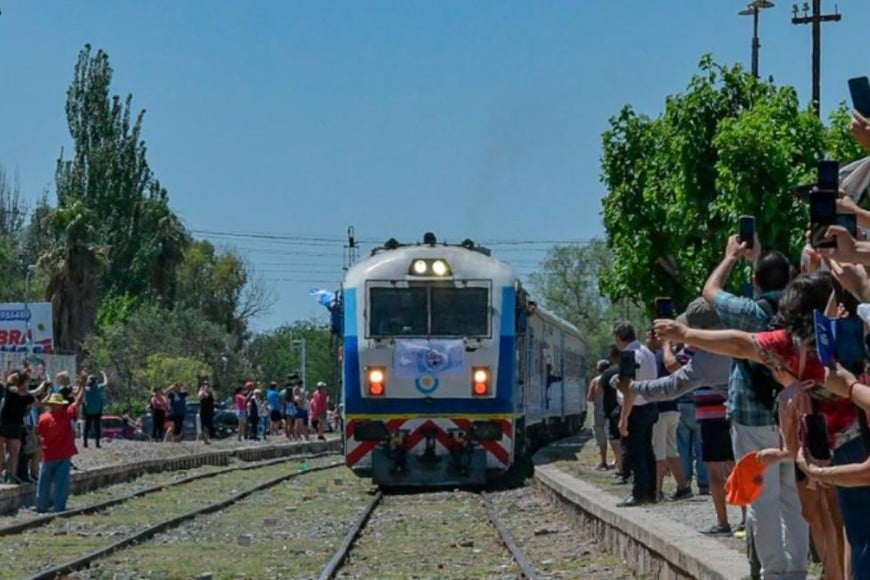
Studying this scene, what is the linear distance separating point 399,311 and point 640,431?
29.5 feet

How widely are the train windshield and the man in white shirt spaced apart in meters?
7.91

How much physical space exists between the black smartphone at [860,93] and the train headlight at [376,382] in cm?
1671

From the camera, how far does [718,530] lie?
1294cm

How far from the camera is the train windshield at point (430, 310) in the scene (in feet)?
78.9

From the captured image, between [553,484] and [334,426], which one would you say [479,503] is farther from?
[334,426]

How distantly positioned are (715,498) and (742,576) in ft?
9.88

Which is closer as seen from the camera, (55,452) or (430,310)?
(55,452)

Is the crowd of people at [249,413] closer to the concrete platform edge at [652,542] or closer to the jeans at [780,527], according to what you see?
the concrete platform edge at [652,542]

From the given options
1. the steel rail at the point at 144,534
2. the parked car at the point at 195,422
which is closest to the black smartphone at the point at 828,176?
the steel rail at the point at 144,534

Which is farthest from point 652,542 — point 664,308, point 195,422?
point 195,422

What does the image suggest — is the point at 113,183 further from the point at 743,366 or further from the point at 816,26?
the point at 743,366

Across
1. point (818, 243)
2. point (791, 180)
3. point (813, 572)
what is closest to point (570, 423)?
point (791, 180)

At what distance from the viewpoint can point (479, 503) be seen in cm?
2359

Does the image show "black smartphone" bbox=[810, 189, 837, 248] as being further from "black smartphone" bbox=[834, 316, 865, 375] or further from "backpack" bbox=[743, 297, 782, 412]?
"backpack" bbox=[743, 297, 782, 412]
